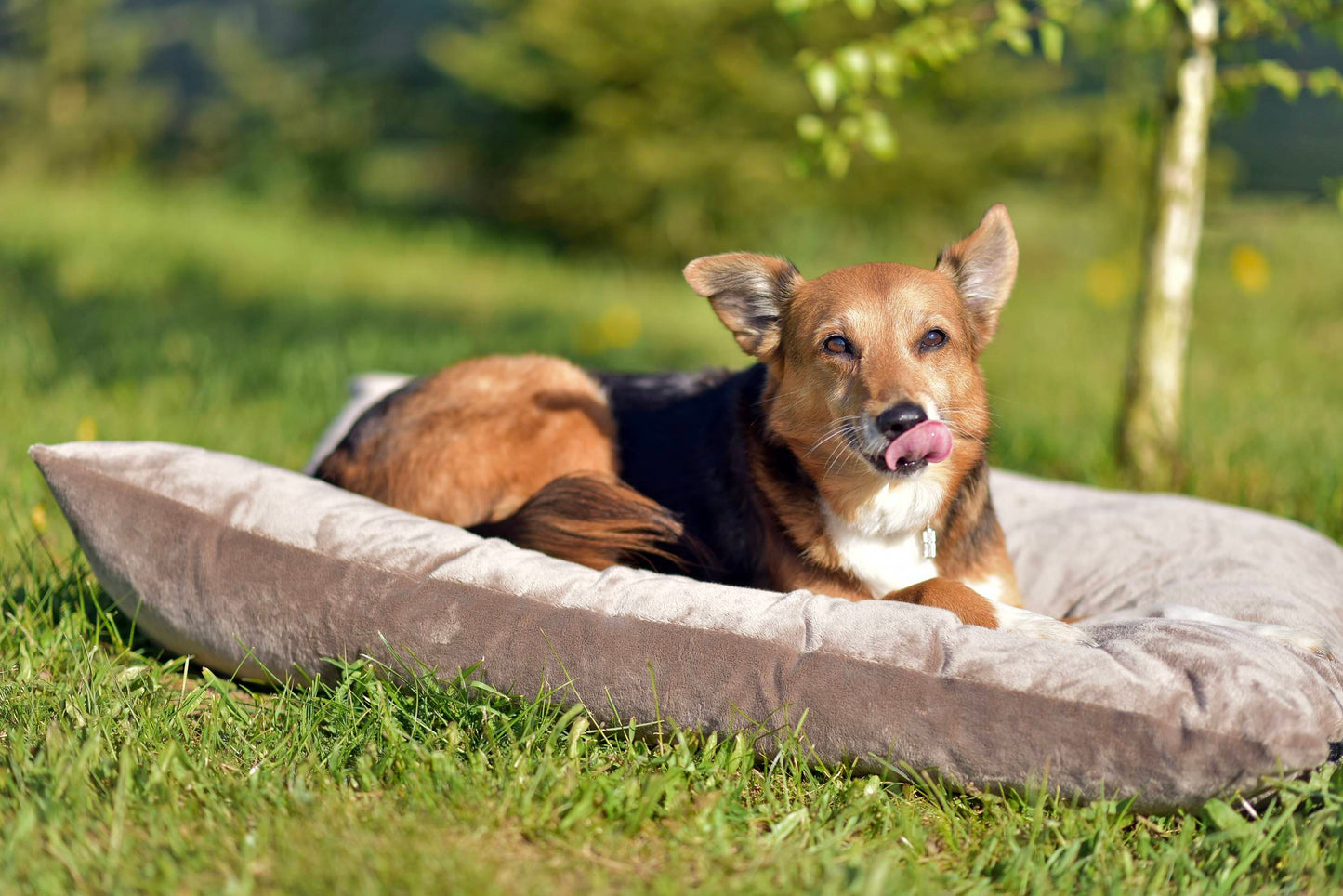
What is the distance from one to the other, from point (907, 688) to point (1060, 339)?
485cm

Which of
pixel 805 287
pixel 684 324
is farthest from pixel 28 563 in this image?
pixel 684 324

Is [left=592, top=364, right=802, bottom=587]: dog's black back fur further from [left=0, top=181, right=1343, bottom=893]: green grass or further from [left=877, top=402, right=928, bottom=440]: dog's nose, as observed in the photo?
[left=0, top=181, right=1343, bottom=893]: green grass

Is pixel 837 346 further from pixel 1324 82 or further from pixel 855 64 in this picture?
pixel 1324 82

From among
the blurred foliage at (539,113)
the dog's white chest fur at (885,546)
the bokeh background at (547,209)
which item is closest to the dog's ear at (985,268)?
the dog's white chest fur at (885,546)

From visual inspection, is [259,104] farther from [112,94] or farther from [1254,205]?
[1254,205]

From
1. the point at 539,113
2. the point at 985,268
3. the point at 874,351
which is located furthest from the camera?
the point at 539,113

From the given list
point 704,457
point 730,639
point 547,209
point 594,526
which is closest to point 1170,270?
point 704,457

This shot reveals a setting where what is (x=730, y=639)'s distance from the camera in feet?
7.45

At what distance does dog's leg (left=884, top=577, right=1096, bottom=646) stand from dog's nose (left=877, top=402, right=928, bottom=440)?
1.22 feet

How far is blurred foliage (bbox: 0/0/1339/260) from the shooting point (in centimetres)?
834

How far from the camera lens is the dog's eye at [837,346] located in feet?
8.95

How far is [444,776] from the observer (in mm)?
2068

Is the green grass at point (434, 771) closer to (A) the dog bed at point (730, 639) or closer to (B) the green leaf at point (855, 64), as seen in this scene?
(A) the dog bed at point (730, 639)

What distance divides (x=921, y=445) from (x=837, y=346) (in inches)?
15.5
